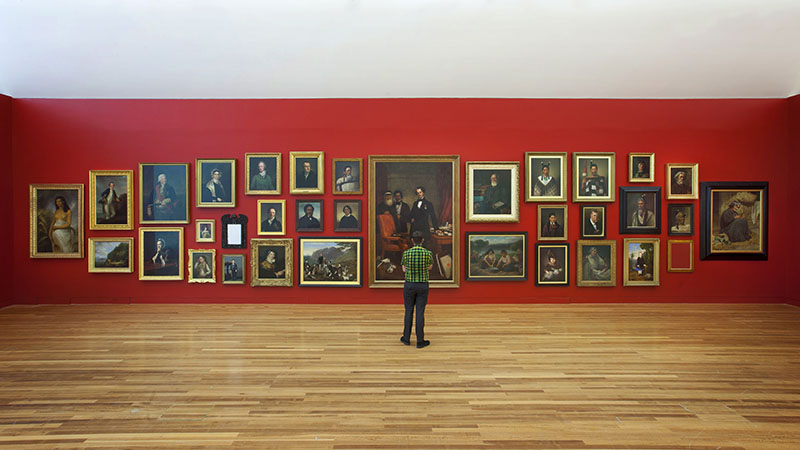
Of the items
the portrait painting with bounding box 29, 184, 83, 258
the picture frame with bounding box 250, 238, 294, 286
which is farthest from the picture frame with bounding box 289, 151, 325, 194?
the portrait painting with bounding box 29, 184, 83, 258

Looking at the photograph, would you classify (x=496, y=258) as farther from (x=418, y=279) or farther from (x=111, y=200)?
(x=111, y=200)

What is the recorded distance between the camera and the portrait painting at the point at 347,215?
10680 millimetres

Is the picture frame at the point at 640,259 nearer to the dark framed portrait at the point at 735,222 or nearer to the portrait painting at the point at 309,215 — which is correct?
the dark framed portrait at the point at 735,222

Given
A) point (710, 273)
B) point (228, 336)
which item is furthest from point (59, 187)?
point (710, 273)

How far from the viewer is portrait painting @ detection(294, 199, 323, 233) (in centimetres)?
1069

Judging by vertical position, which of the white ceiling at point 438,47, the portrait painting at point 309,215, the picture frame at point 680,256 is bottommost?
the picture frame at point 680,256

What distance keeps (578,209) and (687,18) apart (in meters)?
4.80

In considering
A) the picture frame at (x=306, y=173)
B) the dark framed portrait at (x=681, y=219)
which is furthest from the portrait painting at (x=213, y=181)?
the dark framed portrait at (x=681, y=219)

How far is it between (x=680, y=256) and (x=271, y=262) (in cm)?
1120

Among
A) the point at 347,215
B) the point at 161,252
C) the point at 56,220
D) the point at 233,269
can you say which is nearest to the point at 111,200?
the point at 56,220

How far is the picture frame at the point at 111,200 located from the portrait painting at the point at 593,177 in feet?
39.8

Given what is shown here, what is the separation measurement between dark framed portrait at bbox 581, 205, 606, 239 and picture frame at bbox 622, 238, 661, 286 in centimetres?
74

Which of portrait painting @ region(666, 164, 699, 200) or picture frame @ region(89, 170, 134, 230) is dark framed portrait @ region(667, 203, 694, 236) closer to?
portrait painting @ region(666, 164, 699, 200)

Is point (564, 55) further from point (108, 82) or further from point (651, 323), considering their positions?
point (108, 82)
